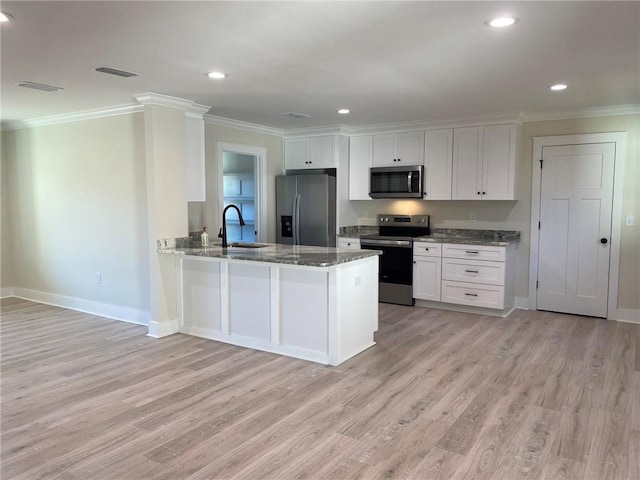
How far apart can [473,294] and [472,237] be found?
829mm

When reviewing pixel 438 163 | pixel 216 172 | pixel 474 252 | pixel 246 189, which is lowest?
pixel 474 252

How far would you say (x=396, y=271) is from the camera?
19.1 feet

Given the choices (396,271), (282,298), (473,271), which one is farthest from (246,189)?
(473,271)

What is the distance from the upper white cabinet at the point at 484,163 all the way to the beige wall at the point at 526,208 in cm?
25

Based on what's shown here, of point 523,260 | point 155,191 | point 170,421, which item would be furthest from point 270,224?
point 170,421

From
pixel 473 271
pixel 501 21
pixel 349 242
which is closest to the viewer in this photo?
pixel 501 21

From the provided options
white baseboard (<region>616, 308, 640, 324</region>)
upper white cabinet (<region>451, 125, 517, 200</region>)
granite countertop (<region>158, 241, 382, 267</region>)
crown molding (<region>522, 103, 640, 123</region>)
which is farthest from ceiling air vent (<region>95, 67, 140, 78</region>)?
white baseboard (<region>616, 308, 640, 324</region>)

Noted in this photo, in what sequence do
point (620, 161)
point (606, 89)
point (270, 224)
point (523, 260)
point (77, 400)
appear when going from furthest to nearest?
point (270, 224) < point (523, 260) < point (620, 161) < point (606, 89) < point (77, 400)

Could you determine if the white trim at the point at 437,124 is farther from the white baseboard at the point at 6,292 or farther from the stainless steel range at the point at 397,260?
the white baseboard at the point at 6,292

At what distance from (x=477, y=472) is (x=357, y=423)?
74 centimetres

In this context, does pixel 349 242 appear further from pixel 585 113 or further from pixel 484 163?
pixel 585 113

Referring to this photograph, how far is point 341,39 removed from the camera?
272 centimetres

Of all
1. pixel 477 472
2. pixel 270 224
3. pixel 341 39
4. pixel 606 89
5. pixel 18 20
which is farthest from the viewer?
pixel 270 224

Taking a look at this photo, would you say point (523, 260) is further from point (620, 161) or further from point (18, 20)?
point (18, 20)
